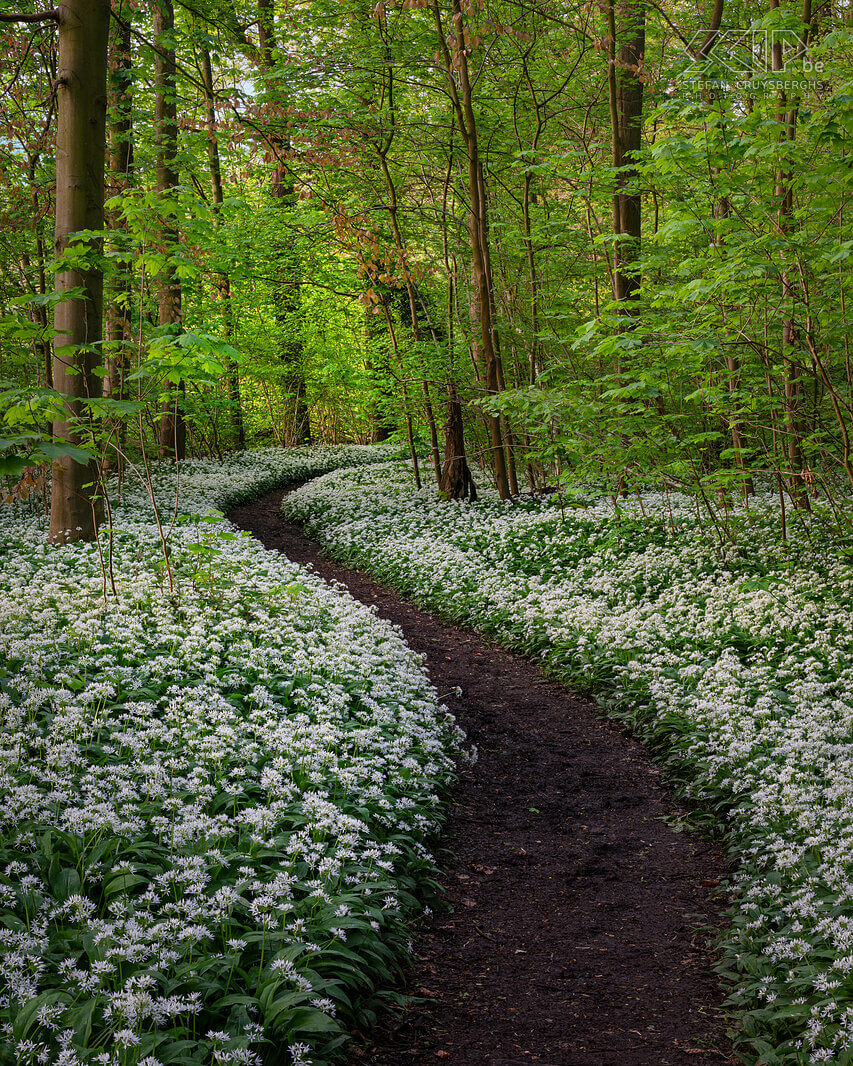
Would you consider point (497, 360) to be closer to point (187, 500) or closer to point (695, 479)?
point (695, 479)

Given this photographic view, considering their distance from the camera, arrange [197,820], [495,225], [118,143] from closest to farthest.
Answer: [197,820] → [495,225] → [118,143]

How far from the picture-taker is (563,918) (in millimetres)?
4395

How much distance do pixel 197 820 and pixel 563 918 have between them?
2.27 meters

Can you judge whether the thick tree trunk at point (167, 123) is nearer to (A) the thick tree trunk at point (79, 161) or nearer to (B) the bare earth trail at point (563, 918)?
(A) the thick tree trunk at point (79, 161)

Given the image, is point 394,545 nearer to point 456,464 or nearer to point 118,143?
point 456,464

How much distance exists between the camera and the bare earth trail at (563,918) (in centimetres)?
342

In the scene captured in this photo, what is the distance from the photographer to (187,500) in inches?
642

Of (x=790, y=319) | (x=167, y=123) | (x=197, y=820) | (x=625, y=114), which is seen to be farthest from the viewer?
(x=167, y=123)

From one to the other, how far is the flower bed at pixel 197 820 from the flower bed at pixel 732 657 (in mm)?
1915

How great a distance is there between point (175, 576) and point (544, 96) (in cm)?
1333

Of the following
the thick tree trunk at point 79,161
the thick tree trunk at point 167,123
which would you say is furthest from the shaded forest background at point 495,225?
the thick tree trunk at point 167,123

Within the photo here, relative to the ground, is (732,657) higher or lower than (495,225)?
lower

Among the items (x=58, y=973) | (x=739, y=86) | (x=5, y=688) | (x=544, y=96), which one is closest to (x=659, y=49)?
(x=544, y=96)

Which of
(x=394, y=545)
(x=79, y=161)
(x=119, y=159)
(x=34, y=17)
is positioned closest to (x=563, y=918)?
(x=79, y=161)
